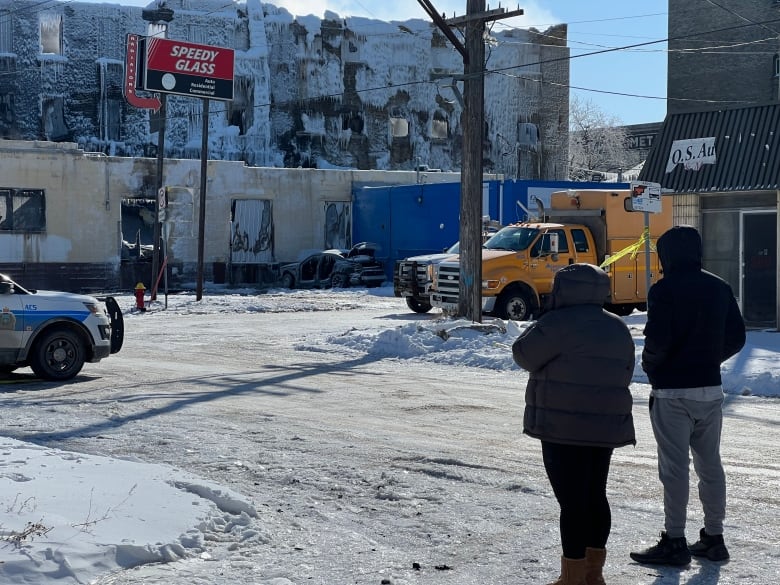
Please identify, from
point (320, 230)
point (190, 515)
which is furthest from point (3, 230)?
point (190, 515)

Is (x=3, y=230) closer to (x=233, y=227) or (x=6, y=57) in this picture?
(x=233, y=227)

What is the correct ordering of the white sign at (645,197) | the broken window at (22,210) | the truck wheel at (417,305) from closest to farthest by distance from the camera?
the white sign at (645,197) < the truck wheel at (417,305) < the broken window at (22,210)

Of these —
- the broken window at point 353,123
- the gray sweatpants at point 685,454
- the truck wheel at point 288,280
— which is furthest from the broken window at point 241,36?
the gray sweatpants at point 685,454

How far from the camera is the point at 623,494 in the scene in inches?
315

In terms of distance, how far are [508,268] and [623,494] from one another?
1562 centimetres

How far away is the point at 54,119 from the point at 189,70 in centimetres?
2257

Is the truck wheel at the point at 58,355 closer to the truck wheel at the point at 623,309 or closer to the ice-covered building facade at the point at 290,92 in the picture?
the truck wheel at the point at 623,309

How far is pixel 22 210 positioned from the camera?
127 ft

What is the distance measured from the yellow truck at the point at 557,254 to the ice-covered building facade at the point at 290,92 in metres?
36.7

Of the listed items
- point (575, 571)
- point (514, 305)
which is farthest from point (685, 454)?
A: point (514, 305)

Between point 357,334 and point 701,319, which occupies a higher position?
point 701,319

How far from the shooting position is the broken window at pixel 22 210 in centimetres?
3828

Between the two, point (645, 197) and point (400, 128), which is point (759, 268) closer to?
point (645, 197)

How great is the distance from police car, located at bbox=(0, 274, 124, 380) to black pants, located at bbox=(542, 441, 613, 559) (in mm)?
10257
